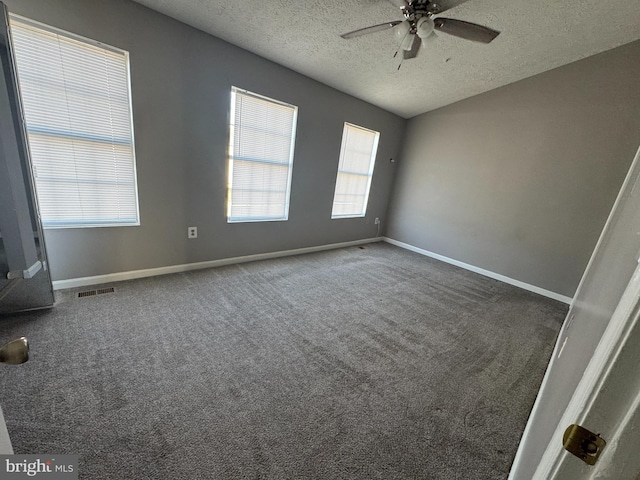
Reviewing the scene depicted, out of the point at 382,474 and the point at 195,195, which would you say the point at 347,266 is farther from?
the point at 382,474

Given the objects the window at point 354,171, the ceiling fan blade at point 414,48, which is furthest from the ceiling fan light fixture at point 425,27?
the window at point 354,171

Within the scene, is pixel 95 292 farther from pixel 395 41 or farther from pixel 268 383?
pixel 395 41

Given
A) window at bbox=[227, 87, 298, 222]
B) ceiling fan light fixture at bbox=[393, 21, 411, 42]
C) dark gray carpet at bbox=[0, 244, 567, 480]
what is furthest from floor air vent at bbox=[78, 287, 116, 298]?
ceiling fan light fixture at bbox=[393, 21, 411, 42]

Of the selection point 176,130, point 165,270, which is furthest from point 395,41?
point 165,270

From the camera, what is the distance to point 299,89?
3.19 m

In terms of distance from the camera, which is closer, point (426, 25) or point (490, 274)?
point (426, 25)

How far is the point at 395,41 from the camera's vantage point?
247 cm

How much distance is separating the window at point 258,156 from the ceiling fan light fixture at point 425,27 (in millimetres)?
1760

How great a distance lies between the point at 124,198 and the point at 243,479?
100 inches

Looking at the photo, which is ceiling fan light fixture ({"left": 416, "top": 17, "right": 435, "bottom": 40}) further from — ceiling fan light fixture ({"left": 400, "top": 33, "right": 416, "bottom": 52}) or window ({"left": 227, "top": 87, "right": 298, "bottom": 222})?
window ({"left": 227, "top": 87, "right": 298, "bottom": 222})

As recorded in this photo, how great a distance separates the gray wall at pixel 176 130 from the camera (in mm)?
2084

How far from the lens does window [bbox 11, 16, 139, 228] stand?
1.86 m

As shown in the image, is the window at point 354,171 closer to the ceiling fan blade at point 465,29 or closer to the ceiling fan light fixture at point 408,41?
the ceiling fan light fixture at point 408,41

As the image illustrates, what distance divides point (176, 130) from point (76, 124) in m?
0.74
